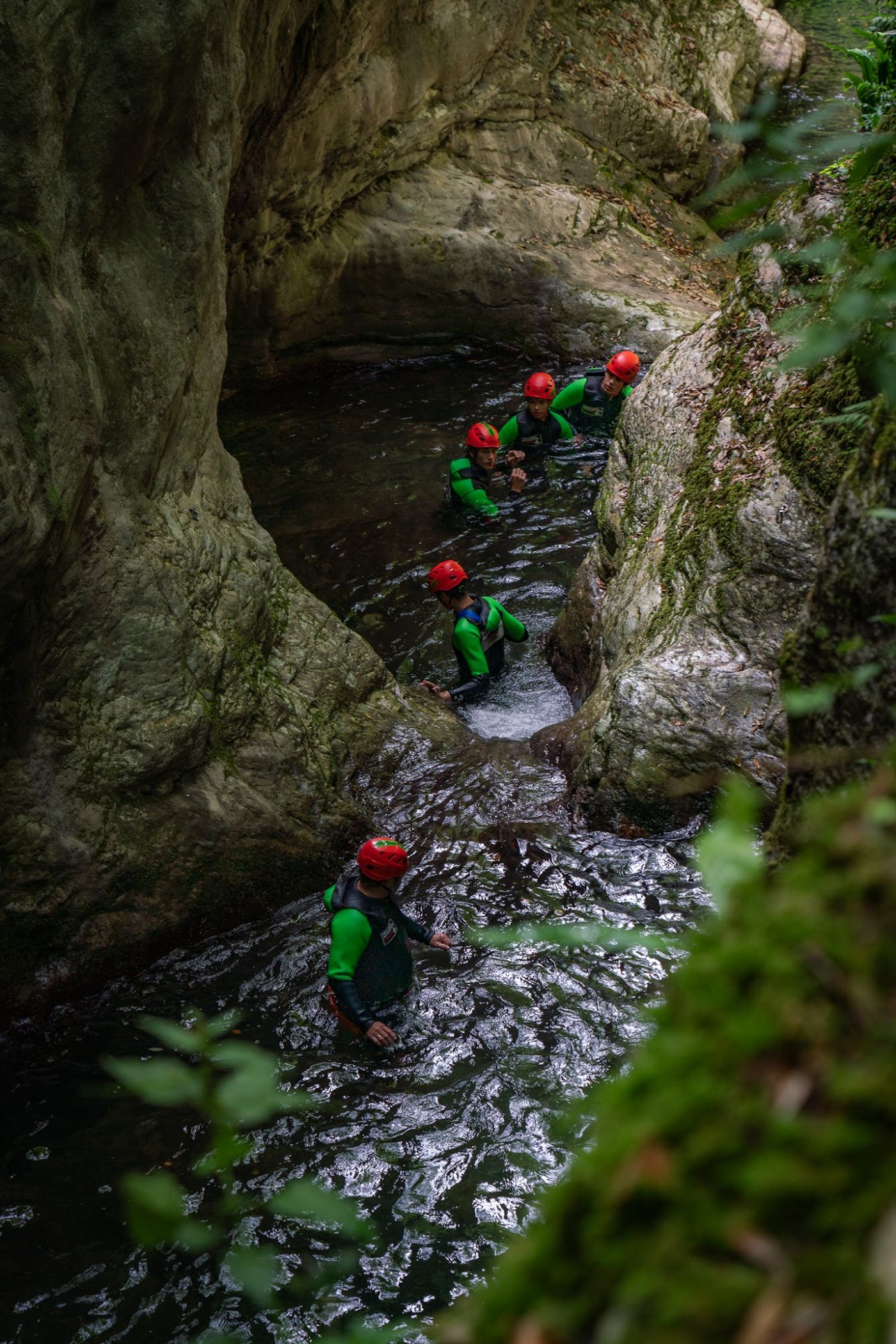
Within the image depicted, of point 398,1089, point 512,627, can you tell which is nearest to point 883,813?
point 398,1089

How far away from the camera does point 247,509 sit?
28.9ft

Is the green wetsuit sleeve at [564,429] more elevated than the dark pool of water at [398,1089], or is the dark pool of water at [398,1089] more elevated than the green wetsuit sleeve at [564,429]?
the green wetsuit sleeve at [564,429]

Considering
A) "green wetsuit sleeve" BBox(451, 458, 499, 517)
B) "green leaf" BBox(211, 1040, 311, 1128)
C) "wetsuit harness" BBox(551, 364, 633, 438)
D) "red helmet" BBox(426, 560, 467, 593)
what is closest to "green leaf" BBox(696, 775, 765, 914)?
"green leaf" BBox(211, 1040, 311, 1128)

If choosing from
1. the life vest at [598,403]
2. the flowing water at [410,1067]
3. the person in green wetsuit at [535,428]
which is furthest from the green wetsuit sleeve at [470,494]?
the flowing water at [410,1067]

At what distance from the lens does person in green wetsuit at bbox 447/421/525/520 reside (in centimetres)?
1281

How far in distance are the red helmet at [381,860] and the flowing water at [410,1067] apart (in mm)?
839

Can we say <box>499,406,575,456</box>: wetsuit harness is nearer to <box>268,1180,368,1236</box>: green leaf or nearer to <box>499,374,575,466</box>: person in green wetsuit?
<box>499,374,575,466</box>: person in green wetsuit

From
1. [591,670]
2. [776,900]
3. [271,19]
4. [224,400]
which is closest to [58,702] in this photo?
[591,670]

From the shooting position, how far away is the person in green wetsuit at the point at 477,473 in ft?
42.0

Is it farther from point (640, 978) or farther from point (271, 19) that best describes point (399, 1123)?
point (271, 19)

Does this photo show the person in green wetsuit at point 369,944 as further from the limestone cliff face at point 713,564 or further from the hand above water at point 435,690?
the hand above water at point 435,690

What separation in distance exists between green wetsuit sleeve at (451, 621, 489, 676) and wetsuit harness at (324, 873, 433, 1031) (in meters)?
Result: 3.75

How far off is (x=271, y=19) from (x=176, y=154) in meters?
5.34

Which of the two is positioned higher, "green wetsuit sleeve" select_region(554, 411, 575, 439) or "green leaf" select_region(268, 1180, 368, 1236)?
"green leaf" select_region(268, 1180, 368, 1236)
